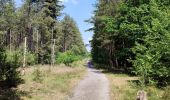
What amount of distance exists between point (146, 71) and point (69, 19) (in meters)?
97.3

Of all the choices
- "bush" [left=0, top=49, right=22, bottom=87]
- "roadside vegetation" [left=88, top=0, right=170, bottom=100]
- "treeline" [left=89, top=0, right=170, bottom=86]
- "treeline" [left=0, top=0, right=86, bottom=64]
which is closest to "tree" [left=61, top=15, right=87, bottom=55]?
"treeline" [left=0, top=0, right=86, bottom=64]

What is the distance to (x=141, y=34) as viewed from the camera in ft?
131

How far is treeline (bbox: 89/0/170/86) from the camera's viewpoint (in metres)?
27.8

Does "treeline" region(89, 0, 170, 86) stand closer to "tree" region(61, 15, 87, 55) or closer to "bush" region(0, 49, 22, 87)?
"bush" region(0, 49, 22, 87)

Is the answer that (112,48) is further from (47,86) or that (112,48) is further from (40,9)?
(47,86)

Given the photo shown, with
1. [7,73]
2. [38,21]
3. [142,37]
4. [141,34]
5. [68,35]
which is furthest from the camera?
[68,35]

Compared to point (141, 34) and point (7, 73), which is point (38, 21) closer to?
point (141, 34)

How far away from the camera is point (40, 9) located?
65.4 m

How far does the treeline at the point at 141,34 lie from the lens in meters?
27.8

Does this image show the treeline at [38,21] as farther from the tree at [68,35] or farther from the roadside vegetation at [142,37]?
the tree at [68,35]

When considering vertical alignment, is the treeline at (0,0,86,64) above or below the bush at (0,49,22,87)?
above

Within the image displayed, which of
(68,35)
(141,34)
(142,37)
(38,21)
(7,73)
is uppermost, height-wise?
(38,21)

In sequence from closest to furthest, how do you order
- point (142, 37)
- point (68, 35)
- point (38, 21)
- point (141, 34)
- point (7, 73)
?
point (7, 73)
point (142, 37)
point (141, 34)
point (38, 21)
point (68, 35)

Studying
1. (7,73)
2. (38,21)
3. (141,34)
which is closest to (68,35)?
(38,21)
